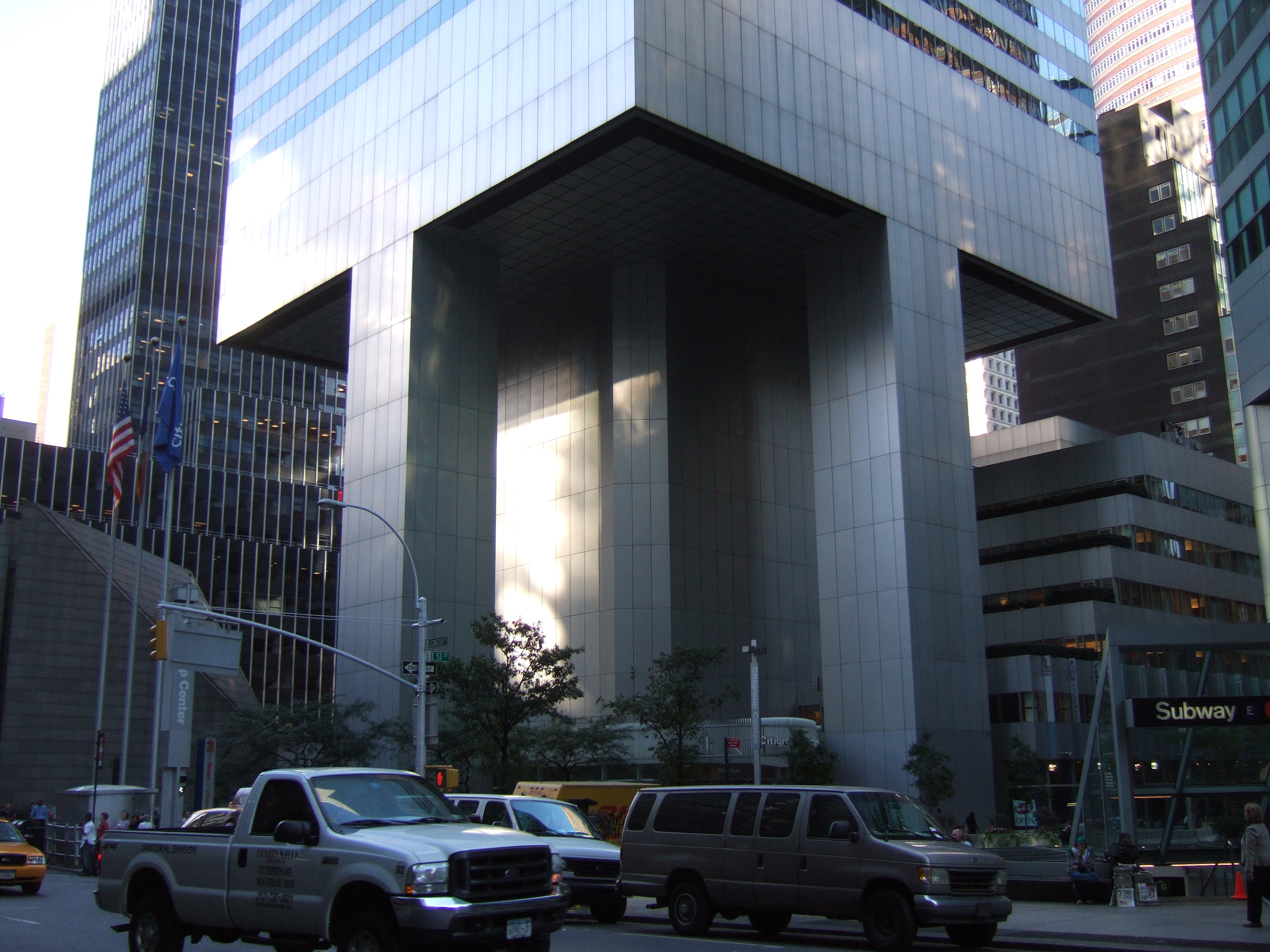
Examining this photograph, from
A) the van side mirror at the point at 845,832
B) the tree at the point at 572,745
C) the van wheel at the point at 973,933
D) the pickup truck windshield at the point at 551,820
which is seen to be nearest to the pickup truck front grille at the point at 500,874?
the van side mirror at the point at 845,832

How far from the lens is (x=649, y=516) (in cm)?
5441

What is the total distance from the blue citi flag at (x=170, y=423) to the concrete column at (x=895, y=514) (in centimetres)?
2428

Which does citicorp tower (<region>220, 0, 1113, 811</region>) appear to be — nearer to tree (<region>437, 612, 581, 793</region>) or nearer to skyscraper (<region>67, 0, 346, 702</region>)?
tree (<region>437, 612, 581, 793</region>)

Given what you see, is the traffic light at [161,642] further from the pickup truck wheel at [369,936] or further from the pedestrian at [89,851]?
the pickup truck wheel at [369,936]

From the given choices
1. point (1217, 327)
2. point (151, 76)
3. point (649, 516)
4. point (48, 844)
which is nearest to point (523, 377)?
point (649, 516)

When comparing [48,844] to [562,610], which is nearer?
[48,844]

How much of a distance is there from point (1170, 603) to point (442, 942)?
60.7 m

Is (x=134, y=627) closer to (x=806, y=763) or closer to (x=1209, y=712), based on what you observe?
(x=806, y=763)

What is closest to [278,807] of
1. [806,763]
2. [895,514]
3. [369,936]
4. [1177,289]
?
[369,936]

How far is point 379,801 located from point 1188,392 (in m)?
97.7

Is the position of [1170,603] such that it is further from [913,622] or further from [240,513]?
[240,513]

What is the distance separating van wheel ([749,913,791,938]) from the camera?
1931 centimetres

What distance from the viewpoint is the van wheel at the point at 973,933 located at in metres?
17.5

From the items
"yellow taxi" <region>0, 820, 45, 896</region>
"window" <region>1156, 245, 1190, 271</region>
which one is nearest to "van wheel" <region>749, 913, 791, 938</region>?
"yellow taxi" <region>0, 820, 45, 896</region>
